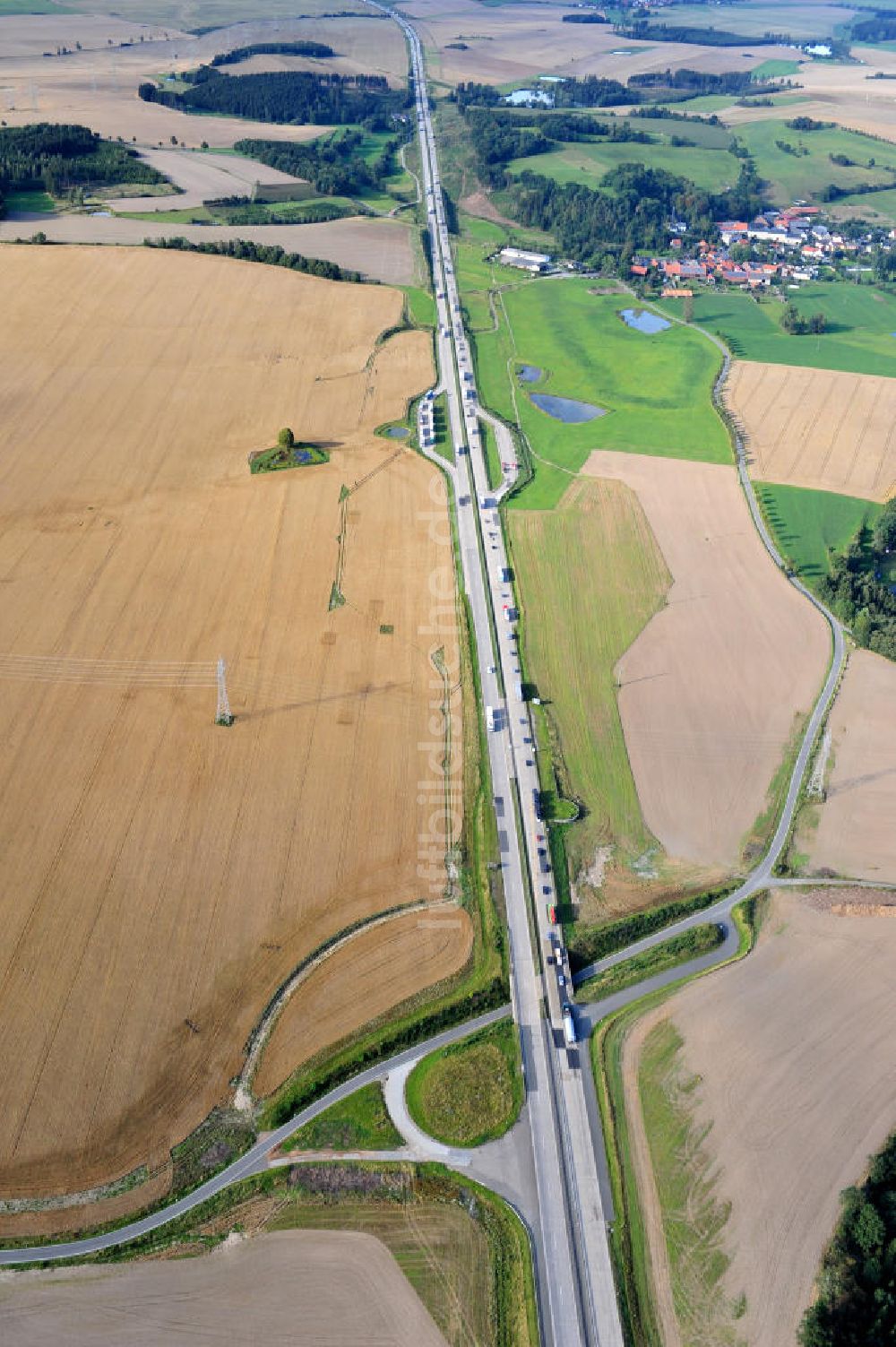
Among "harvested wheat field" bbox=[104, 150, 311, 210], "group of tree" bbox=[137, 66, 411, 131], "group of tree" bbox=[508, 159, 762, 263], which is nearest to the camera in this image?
"harvested wheat field" bbox=[104, 150, 311, 210]

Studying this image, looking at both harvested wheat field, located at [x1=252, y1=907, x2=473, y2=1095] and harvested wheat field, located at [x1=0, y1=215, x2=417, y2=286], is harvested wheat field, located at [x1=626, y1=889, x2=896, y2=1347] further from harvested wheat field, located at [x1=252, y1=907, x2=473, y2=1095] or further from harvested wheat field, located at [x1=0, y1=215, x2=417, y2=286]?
harvested wheat field, located at [x1=0, y1=215, x2=417, y2=286]

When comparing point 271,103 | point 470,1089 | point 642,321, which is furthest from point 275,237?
point 470,1089

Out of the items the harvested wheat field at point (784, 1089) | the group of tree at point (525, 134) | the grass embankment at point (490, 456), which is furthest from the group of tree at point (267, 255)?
the harvested wheat field at point (784, 1089)

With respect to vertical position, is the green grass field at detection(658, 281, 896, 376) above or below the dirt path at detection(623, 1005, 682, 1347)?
above

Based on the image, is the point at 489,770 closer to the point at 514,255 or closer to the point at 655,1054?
the point at 655,1054

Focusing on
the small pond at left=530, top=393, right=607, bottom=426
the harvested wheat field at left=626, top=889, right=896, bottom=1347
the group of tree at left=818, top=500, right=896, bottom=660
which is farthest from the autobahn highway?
the small pond at left=530, top=393, right=607, bottom=426

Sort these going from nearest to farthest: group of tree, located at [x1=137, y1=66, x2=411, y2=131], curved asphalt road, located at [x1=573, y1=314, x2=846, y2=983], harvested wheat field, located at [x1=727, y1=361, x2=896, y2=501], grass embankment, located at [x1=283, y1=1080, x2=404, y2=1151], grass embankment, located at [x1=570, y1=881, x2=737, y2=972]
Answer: grass embankment, located at [x1=283, y1=1080, x2=404, y2=1151] → grass embankment, located at [x1=570, y1=881, x2=737, y2=972] → curved asphalt road, located at [x1=573, y1=314, x2=846, y2=983] → harvested wheat field, located at [x1=727, y1=361, x2=896, y2=501] → group of tree, located at [x1=137, y1=66, x2=411, y2=131]
